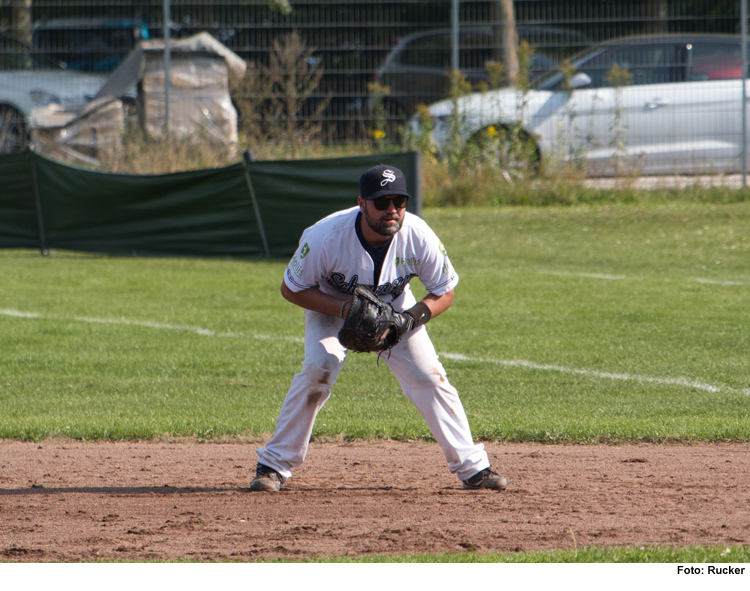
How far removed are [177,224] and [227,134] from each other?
13.5ft

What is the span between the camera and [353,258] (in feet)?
15.6

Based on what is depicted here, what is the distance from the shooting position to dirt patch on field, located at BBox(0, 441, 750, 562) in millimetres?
4211

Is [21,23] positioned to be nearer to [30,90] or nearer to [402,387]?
[30,90]

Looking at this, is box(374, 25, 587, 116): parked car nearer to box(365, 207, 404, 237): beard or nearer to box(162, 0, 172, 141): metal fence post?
box(162, 0, 172, 141): metal fence post

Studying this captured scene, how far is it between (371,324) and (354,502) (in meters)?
0.98

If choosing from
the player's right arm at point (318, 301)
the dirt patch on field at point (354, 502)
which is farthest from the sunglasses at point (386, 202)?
the dirt patch on field at point (354, 502)

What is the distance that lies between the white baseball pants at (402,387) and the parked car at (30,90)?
14.2 m

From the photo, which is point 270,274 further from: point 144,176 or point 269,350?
point 269,350

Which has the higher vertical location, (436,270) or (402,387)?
(436,270)

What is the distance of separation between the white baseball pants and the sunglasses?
693mm

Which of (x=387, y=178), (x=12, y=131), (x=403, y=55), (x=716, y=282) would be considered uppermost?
(x=403, y=55)

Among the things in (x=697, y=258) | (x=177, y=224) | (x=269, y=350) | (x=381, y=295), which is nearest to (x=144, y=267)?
(x=177, y=224)

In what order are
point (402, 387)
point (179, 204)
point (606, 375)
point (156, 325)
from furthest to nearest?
1. point (179, 204)
2. point (156, 325)
3. point (606, 375)
4. point (402, 387)

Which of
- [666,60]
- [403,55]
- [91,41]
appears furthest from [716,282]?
[91,41]
